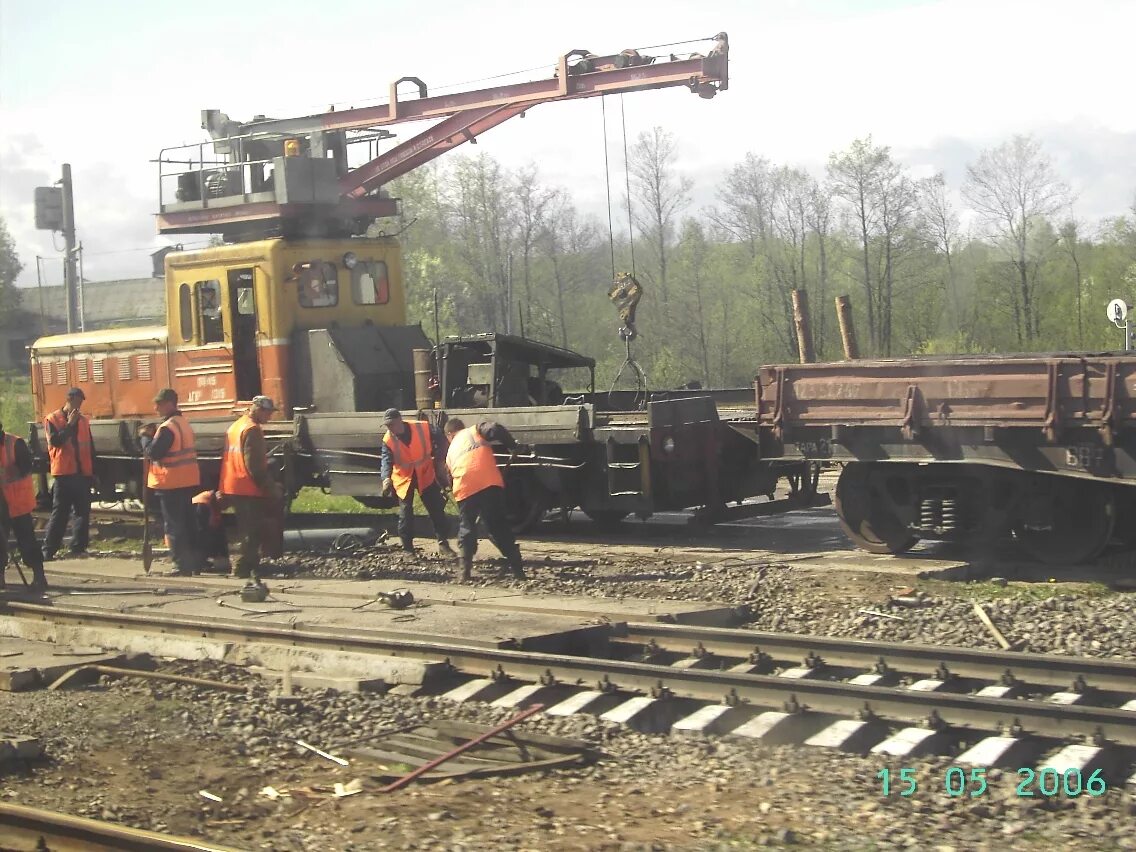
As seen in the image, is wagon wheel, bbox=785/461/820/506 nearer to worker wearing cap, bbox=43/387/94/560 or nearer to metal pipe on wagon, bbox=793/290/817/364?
metal pipe on wagon, bbox=793/290/817/364

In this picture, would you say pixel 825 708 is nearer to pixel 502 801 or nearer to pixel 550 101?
pixel 502 801

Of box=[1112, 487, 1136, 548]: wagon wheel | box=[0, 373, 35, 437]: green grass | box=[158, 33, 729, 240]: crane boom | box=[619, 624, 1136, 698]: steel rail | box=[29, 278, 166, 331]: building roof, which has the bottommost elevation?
box=[619, 624, 1136, 698]: steel rail

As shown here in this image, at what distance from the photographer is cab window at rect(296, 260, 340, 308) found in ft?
48.4

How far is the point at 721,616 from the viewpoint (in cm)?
933

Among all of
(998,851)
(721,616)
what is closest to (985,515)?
(721,616)

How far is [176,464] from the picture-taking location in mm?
12125

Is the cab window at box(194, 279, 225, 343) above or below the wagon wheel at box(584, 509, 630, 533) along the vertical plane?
above

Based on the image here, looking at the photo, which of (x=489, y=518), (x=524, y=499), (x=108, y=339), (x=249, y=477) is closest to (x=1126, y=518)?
(x=489, y=518)

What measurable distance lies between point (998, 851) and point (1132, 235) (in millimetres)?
33533

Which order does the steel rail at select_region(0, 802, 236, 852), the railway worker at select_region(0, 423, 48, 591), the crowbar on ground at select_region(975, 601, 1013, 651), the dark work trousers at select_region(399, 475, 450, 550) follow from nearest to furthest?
1. the steel rail at select_region(0, 802, 236, 852)
2. the crowbar on ground at select_region(975, 601, 1013, 651)
3. the railway worker at select_region(0, 423, 48, 591)
4. the dark work trousers at select_region(399, 475, 450, 550)

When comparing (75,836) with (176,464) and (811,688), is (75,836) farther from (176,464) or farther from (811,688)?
(176,464)

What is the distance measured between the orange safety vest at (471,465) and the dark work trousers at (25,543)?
381 centimetres

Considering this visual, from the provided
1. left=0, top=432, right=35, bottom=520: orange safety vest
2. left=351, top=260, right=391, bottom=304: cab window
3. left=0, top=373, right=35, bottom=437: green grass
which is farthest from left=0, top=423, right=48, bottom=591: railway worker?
left=0, top=373, right=35, bottom=437: green grass
